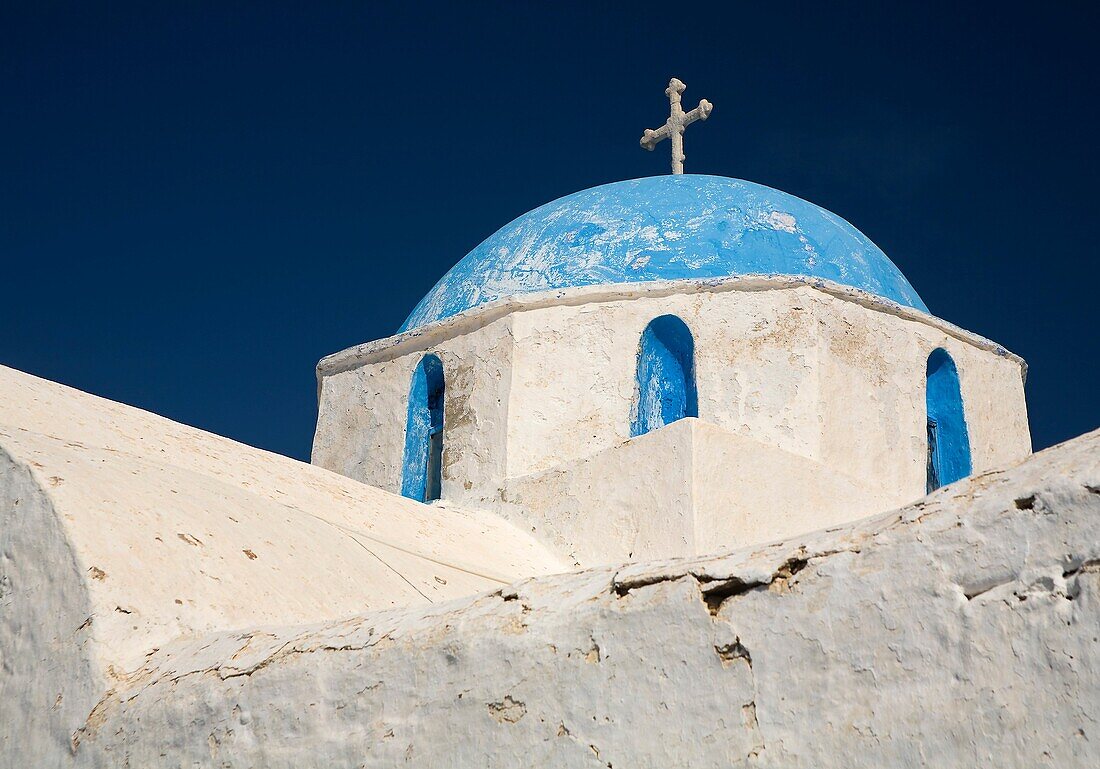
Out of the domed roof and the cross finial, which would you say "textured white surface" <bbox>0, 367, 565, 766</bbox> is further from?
the cross finial

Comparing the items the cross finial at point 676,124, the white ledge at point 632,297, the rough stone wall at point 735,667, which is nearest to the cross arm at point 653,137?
the cross finial at point 676,124

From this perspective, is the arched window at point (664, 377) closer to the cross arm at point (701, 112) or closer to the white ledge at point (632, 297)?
the white ledge at point (632, 297)

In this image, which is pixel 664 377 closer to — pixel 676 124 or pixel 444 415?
pixel 444 415

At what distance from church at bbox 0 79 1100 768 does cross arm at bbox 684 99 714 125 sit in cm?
141

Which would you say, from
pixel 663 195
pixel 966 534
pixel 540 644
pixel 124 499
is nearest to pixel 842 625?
pixel 966 534

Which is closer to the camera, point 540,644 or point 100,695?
point 540,644

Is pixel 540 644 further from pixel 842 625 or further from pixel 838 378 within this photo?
pixel 838 378

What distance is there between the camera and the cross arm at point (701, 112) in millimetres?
10289

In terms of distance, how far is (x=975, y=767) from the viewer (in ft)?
7.36

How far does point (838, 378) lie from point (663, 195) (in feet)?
6.67

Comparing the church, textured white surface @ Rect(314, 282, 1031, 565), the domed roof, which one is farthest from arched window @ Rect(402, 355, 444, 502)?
the domed roof

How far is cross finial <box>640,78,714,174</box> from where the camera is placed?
10.3 metres

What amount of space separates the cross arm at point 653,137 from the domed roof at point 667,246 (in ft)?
4.04

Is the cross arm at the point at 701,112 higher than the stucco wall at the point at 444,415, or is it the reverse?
the cross arm at the point at 701,112
